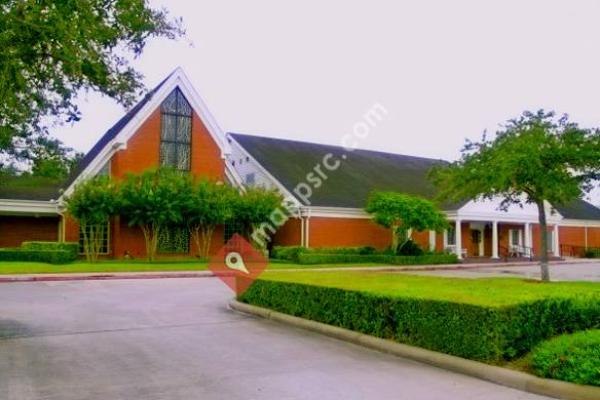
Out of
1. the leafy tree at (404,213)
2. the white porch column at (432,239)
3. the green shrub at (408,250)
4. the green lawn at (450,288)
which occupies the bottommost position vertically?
the green lawn at (450,288)

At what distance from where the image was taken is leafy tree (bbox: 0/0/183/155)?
6887 mm

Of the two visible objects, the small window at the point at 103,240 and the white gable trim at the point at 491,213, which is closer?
the small window at the point at 103,240

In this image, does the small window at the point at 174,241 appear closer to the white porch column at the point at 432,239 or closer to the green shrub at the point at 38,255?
the green shrub at the point at 38,255

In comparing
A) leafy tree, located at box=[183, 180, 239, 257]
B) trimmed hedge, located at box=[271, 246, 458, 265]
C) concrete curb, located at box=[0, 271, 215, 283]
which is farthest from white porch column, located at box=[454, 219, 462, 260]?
concrete curb, located at box=[0, 271, 215, 283]

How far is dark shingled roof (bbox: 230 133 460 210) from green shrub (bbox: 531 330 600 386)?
2561 cm

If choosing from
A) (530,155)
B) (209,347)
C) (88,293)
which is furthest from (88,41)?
(530,155)

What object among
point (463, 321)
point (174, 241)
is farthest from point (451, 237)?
point (463, 321)

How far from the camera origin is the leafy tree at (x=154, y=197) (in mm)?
26156

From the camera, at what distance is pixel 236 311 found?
1207 cm

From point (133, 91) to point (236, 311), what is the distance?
556 centimetres

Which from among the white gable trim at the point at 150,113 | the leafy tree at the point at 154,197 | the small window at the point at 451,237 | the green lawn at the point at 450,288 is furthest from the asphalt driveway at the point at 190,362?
the small window at the point at 451,237

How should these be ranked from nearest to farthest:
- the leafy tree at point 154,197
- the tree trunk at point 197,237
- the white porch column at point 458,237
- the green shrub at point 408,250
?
the leafy tree at point 154,197
the tree trunk at point 197,237
the green shrub at point 408,250
the white porch column at point 458,237

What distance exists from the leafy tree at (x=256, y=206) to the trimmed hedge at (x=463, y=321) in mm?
19504

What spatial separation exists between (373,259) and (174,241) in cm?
1051
